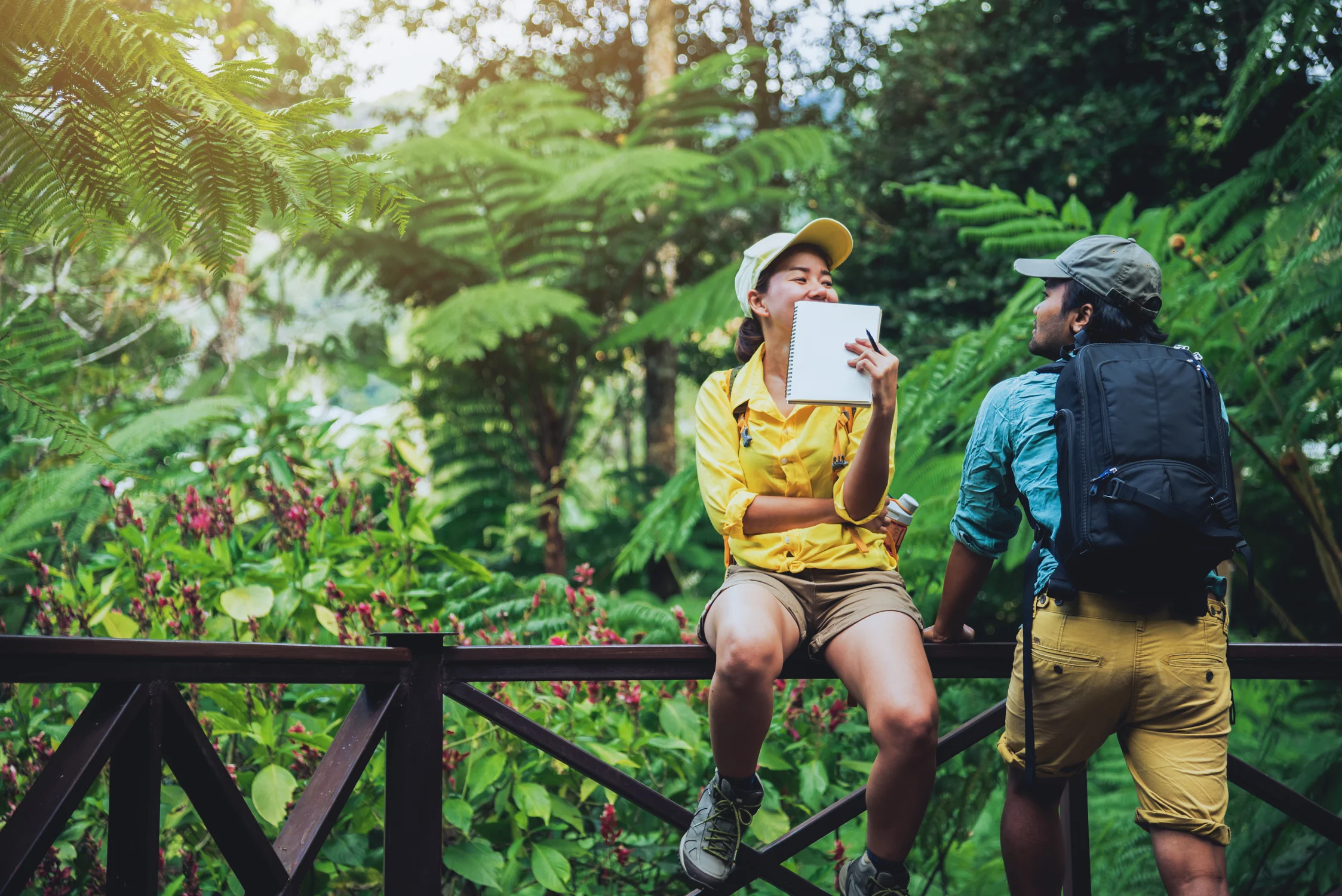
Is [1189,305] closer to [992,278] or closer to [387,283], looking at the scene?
[992,278]

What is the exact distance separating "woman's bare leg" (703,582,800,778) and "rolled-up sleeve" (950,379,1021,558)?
0.45m

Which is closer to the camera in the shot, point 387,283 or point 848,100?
point 387,283

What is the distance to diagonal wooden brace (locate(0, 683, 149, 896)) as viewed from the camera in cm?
133

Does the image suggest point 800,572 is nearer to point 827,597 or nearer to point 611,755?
point 827,597

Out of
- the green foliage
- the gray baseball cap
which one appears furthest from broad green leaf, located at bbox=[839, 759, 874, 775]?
the green foliage

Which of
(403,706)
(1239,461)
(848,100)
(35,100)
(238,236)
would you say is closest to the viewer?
(35,100)

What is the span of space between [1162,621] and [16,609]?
4.02 m

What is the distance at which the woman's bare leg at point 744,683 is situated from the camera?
1.82 meters

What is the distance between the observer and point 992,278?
6.80 metres

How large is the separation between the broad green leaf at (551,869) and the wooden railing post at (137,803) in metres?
1.05

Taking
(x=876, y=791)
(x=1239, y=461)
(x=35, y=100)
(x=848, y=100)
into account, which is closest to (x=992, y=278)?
(x=1239, y=461)

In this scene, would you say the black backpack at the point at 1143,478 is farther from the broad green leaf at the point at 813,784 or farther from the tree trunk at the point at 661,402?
the tree trunk at the point at 661,402

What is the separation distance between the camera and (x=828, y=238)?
2.30 metres

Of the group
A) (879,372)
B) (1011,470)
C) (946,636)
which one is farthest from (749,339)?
(946,636)
